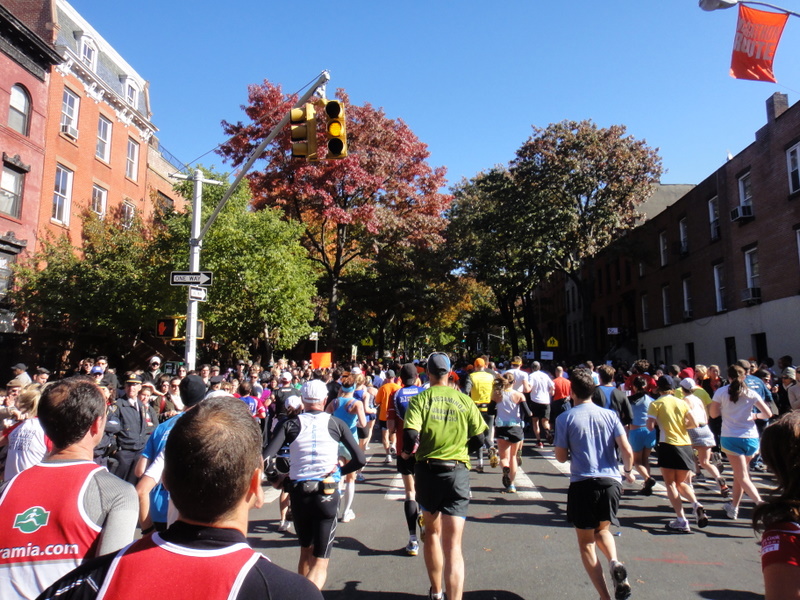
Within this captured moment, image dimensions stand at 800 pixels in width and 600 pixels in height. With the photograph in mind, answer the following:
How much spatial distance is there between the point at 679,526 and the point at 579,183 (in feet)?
77.8

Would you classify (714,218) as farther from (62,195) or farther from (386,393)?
(62,195)

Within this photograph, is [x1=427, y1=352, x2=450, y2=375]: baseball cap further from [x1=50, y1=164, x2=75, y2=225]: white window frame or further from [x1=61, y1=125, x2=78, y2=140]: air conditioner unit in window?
[x1=61, y1=125, x2=78, y2=140]: air conditioner unit in window

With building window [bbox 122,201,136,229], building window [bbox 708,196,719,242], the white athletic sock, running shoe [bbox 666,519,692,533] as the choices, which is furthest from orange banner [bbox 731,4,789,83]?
building window [bbox 122,201,136,229]

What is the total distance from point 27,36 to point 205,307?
419 inches

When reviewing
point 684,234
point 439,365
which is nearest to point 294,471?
point 439,365

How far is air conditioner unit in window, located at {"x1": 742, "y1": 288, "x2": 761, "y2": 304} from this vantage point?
22844 millimetres

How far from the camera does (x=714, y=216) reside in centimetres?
2678

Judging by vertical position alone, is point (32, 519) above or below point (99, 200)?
below

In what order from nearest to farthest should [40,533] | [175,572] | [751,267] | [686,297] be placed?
[175,572] → [40,533] → [751,267] → [686,297]

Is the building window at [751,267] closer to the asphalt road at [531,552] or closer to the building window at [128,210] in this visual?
the asphalt road at [531,552]

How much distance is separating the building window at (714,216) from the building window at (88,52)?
91.1ft

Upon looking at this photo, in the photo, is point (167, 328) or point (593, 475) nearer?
point (593, 475)

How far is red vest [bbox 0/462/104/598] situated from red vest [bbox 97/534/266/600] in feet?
3.26

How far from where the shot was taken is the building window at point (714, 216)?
26.3 metres
